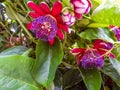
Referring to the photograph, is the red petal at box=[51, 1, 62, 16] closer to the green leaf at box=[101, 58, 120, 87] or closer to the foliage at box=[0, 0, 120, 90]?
the foliage at box=[0, 0, 120, 90]

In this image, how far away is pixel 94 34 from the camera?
17.3 inches

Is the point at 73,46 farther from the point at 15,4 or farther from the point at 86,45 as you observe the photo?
the point at 15,4

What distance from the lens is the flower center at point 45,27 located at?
41 centimetres

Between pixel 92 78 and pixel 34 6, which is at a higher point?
pixel 34 6

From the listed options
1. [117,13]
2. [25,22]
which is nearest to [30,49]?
[25,22]

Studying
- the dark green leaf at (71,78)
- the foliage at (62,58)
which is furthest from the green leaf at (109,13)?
the dark green leaf at (71,78)

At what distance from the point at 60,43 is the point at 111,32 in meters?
0.08

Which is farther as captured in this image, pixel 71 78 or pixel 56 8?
pixel 71 78

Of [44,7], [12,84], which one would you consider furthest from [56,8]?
[12,84]

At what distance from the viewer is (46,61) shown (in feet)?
1.41

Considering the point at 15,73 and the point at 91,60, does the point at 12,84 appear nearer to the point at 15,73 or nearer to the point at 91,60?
the point at 15,73

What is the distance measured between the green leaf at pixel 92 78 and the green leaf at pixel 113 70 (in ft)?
0.08

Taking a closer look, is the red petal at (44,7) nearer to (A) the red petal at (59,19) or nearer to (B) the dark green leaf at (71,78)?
(A) the red petal at (59,19)

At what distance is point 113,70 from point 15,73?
0.17m
